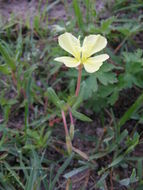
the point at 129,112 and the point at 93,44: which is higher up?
the point at 93,44

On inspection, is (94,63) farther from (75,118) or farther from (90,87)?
(75,118)

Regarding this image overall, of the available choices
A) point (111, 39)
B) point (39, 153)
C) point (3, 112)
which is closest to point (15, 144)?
point (39, 153)

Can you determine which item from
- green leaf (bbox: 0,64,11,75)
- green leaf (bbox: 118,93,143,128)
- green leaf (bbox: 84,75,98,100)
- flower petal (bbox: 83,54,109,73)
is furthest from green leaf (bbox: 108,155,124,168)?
green leaf (bbox: 0,64,11,75)

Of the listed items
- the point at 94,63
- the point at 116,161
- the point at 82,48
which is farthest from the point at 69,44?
the point at 116,161

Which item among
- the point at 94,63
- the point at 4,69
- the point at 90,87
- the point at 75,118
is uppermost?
the point at 94,63

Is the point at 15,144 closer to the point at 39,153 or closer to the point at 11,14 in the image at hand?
the point at 39,153

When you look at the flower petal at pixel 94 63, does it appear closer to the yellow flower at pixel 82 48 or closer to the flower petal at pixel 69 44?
the yellow flower at pixel 82 48

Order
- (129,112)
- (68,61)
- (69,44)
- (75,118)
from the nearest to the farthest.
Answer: (68,61)
(69,44)
(129,112)
(75,118)
